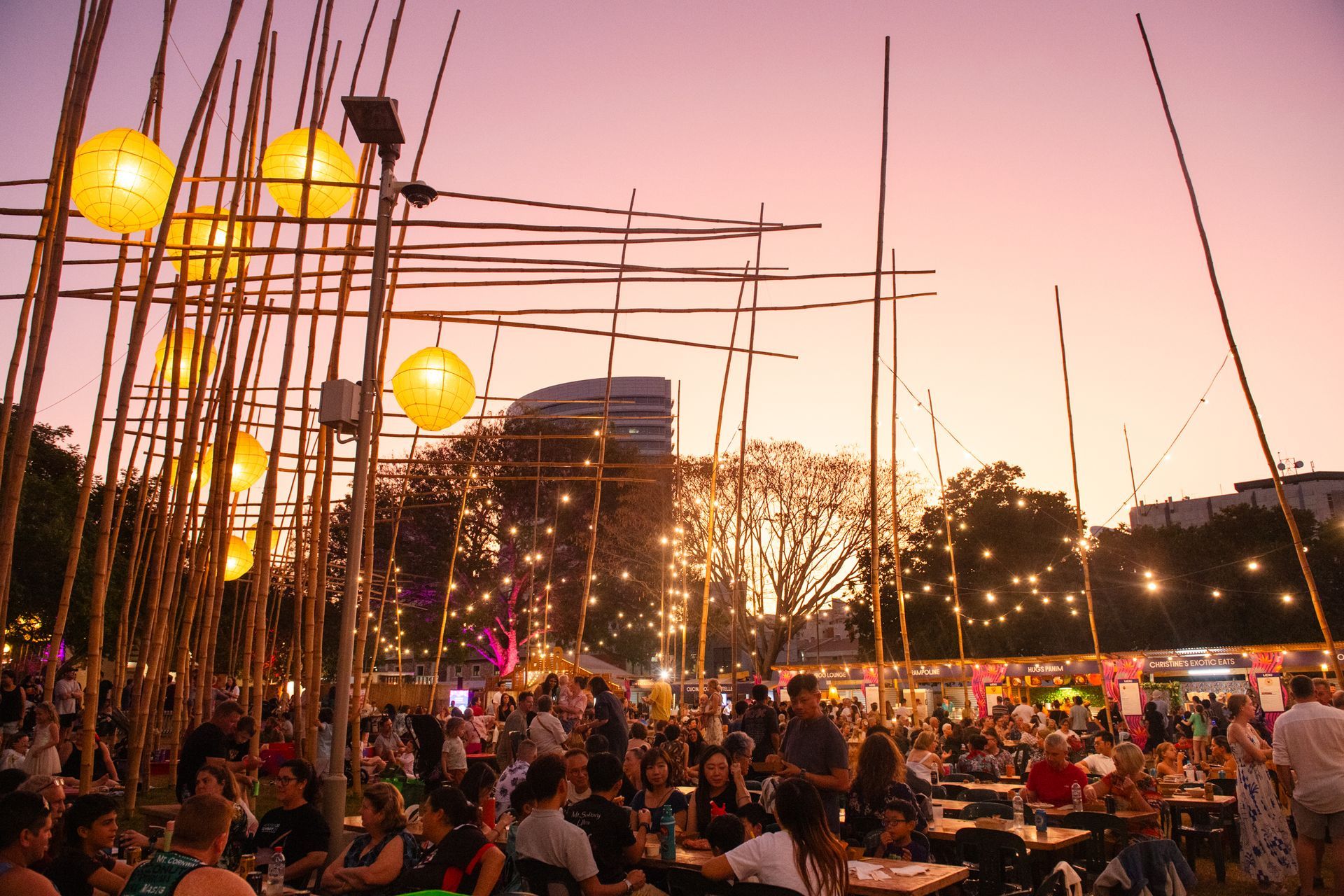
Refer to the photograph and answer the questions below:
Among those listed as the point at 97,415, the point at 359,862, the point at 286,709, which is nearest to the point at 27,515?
the point at 286,709

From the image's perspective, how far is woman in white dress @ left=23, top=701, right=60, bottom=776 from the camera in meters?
6.78

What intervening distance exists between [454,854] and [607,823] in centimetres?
94

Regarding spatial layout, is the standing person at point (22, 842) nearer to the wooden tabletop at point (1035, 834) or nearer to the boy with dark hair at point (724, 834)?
the boy with dark hair at point (724, 834)

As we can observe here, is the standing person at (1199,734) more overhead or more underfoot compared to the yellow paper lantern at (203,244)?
more underfoot

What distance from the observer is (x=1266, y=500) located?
48812 mm

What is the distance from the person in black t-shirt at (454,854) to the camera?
11.9 feet

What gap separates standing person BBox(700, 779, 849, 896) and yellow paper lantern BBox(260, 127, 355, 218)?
4.63 meters

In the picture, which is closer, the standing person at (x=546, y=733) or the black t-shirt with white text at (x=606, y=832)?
the black t-shirt with white text at (x=606, y=832)

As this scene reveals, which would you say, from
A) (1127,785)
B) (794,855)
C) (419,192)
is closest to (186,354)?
(419,192)

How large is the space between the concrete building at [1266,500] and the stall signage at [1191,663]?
21.8 metres

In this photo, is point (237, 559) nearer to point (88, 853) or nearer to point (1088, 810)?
point (88, 853)

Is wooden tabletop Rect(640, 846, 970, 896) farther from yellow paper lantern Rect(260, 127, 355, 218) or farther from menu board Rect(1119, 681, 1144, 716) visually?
menu board Rect(1119, 681, 1144, 716)

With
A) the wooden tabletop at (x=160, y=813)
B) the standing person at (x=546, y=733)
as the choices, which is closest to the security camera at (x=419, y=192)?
the wooden tabletop at (x=160, y=813)

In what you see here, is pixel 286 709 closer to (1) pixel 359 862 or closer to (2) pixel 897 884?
(1) pixel 359 862
